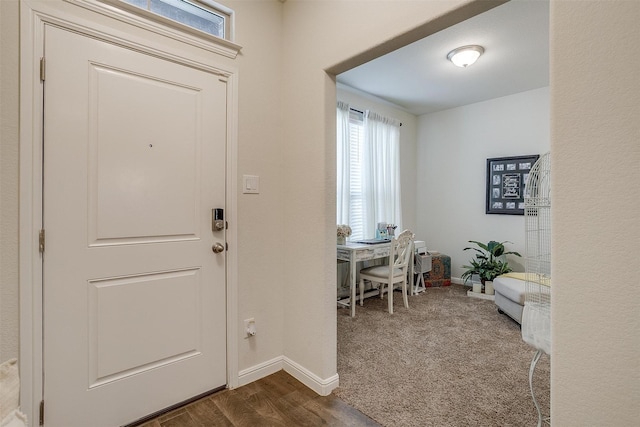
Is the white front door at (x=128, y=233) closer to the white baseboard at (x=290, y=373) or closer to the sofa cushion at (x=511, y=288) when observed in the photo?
the white baseboard at (x=290, y=373)

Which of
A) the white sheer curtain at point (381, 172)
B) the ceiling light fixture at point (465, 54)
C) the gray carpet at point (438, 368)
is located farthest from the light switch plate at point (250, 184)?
the white sheer curtain at point (381, 172)

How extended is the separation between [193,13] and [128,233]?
4.49 feet

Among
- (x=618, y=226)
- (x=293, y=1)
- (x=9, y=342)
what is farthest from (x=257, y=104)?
(x=618, y=226)

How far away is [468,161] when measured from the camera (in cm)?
474

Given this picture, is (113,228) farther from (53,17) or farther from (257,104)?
(257,104)

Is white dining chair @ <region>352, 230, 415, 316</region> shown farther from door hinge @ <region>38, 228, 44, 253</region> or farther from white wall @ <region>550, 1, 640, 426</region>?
door hinge @ <region>38, 228, 44, 253</region>

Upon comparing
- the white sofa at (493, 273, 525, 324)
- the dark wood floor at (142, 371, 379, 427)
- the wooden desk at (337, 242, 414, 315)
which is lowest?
the dark wood floor at (142, 371, 379, 427)

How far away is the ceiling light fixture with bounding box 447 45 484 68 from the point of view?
2.95m

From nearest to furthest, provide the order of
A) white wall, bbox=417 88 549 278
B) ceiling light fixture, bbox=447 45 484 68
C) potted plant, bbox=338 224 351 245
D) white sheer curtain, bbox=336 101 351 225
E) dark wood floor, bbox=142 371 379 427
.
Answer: dark wood floor, bbox=142 371 379 427 → ceiling light fixture, bbox=447 45 484 68 → potted plant, bbox=338 224 351 245 → white sheer curtain, bbox=336 101 351 225 → white wall, bbox=417 88 549 278

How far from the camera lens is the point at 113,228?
1602 mm

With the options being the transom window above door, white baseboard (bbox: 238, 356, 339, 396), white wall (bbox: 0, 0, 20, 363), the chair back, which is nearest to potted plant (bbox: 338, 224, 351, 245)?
the chair back

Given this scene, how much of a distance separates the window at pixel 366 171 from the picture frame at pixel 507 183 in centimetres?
130

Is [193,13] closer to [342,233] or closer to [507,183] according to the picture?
[342,233]

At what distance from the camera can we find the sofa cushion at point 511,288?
119 inches
